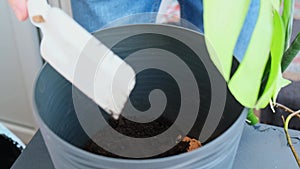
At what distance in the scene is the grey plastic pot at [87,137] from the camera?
0.31 meters

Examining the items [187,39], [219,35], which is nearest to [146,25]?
[187,39]

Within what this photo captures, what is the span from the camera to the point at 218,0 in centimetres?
28

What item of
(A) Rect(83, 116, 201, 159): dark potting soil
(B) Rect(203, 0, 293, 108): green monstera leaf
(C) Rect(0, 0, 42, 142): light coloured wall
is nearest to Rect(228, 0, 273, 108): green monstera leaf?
(B) Rect(203, 0, 293, 108): green monstera leaf

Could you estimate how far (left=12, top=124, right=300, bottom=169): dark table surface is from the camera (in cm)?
48

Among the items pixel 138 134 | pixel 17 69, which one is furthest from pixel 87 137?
pixel 17 69

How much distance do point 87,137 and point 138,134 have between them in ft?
0.17

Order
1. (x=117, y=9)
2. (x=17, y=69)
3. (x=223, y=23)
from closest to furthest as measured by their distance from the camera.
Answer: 1. (x=223, y=23)
2. (x=117, y=9)
3. (x=17, y=69)

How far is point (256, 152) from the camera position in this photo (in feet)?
1.62

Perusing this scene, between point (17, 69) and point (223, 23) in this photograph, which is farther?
point (17, 69)

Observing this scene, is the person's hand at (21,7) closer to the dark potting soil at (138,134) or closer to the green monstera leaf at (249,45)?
the dark potting soil at (138,134)

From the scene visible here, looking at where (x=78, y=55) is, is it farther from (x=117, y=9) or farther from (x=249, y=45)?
(x=117, y=9)

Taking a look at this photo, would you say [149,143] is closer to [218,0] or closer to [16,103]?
[218,0]

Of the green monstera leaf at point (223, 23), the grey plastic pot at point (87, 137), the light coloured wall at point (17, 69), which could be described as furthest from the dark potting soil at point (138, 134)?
the light coloured wall at point (17, 69)

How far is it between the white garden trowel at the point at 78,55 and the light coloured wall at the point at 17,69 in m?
0.59
